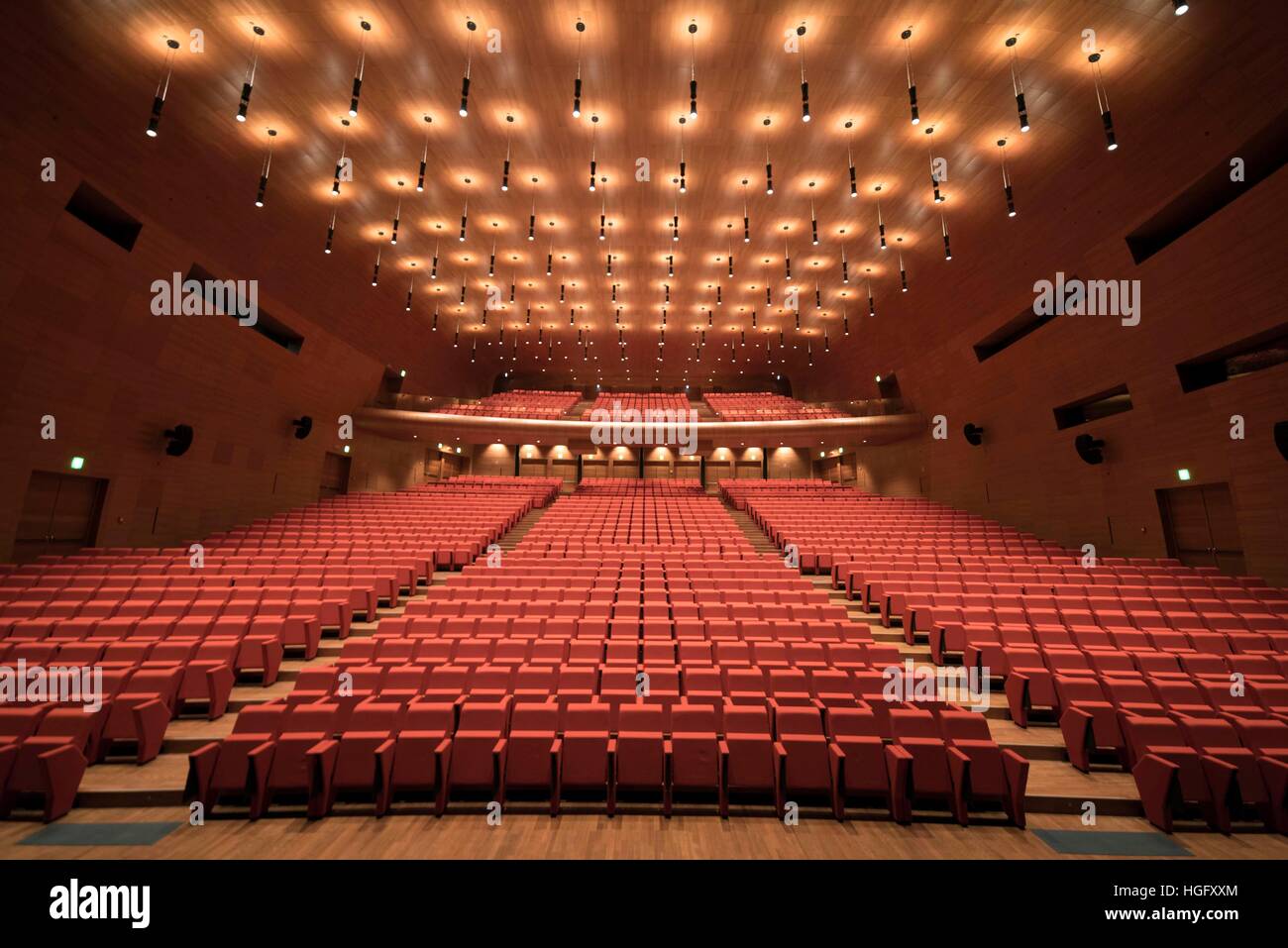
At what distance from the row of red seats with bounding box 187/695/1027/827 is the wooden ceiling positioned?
22.4ft

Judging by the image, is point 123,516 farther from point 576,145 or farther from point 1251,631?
point 1251,631

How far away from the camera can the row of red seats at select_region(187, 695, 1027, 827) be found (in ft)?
9.23

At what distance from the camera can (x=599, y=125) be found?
7.31m

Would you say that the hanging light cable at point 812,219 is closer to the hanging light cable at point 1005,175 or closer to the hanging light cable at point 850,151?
the hanging light cable at point 850,151

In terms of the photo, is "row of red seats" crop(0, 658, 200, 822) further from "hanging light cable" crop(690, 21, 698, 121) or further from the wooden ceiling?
"hanging light cable" crop(690, 21, 698, 121)

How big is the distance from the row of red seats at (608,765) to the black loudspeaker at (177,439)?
7.91 metres

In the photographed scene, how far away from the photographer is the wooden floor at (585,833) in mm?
2549

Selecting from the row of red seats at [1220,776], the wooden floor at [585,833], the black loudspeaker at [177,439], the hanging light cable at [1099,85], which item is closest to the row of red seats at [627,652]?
the wooden floor at [585,833]

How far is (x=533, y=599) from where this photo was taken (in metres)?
5.80

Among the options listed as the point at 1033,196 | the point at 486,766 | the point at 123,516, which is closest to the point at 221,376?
the point at 123,516
